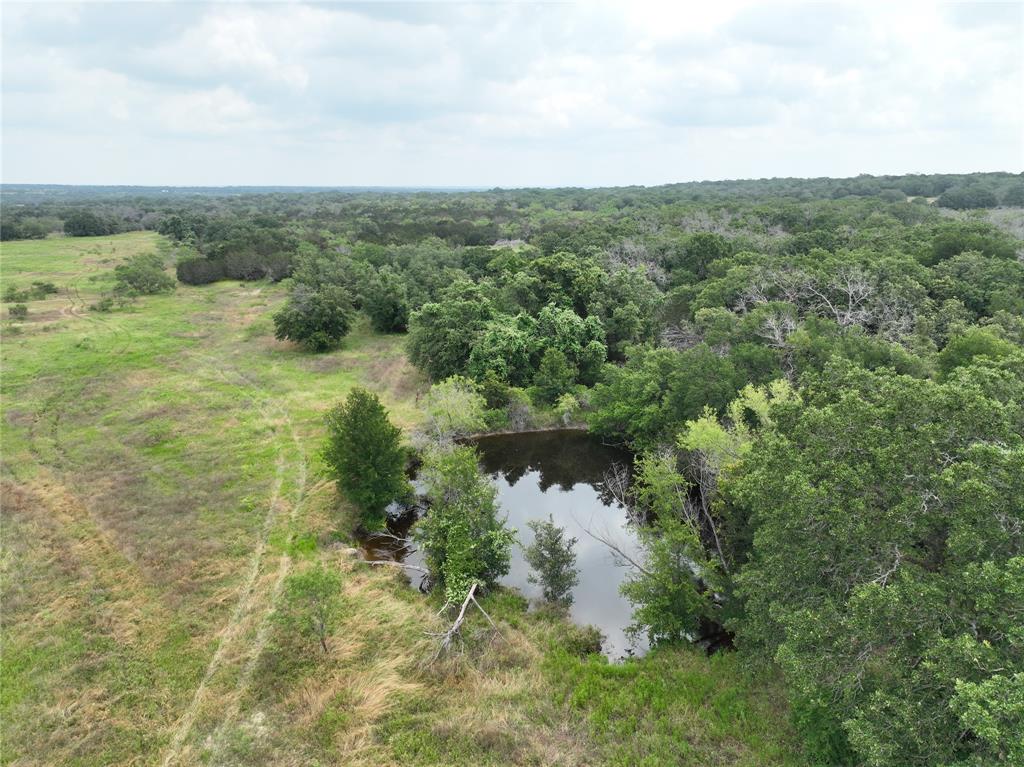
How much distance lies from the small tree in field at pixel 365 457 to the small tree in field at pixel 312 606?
658 centimetres

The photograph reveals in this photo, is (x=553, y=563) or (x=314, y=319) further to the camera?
(x=314, y=319)

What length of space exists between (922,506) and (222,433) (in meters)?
35.1

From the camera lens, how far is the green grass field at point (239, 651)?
15.3 metres

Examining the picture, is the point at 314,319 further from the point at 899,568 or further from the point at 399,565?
the point at 899,568

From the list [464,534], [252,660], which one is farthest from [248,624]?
[464,534]

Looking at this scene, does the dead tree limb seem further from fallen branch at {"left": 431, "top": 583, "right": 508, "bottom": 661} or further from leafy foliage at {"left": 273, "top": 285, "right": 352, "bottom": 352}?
leafy foliage at {"left": 273, "top": 285, "right": 352, "bottom": 352}

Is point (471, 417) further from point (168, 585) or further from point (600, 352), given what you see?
point (168, 585)

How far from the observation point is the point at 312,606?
18328 millimetres

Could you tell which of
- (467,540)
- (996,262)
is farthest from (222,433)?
(996,262)

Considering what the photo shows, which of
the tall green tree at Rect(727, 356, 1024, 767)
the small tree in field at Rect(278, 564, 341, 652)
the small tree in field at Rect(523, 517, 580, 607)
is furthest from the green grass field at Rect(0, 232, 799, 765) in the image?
the tall green tree at Rect(727, 356, 1024, 767)

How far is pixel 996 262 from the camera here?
3759 cm

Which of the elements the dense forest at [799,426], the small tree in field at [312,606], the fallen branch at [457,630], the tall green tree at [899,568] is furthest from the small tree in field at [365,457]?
Answer: the tall green tree at [899,568]

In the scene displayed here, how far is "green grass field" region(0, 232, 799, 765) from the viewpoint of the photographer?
50.1 feet

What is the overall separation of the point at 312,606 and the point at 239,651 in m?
2.83
